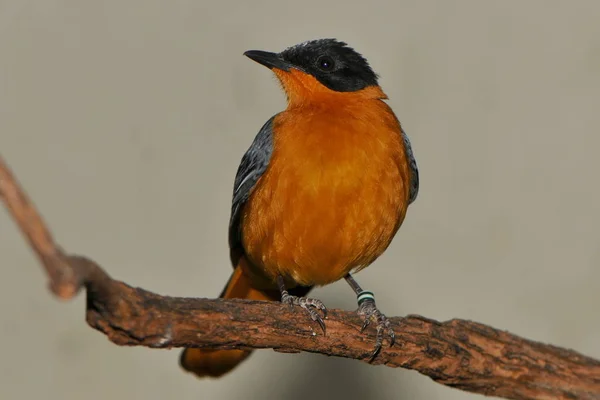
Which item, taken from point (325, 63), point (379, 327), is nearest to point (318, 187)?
point (379, 327)

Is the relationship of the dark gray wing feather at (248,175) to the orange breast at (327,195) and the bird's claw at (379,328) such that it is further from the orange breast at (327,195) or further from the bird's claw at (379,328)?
the bird's claw at (379,328)

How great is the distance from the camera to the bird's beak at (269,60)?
15.7ft

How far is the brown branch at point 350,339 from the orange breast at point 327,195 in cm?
50

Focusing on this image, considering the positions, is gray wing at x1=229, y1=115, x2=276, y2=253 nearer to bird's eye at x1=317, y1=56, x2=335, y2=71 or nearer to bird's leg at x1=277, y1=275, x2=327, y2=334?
bird's eye at x1=317, y1=56, x2=335, y2=71

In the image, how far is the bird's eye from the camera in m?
4.81

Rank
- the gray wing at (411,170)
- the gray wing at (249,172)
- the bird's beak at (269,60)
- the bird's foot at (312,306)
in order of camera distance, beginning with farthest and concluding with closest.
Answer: the bird's beak at (269,60), the gray wing at (411,170), the gray wing at (249,172), the bird's foot at (312,306)

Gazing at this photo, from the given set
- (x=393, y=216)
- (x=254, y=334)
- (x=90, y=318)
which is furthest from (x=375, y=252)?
(x=90, y=318)

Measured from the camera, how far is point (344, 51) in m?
4.85

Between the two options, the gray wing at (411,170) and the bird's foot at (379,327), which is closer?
the bird's foot at (379,327)

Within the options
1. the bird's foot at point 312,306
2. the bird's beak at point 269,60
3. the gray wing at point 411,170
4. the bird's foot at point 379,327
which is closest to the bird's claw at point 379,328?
the bird's foot at point 379,327

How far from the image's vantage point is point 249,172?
14.9ft

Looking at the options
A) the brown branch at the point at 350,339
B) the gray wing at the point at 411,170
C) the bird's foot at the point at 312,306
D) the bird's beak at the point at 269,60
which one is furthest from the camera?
the bird's beak at the point at 269,60

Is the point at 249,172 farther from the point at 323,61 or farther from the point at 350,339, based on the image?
the point at 350,339

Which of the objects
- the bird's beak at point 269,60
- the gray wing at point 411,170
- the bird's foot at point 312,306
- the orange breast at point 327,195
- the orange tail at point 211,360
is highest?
the bird's beak at point 269,60
